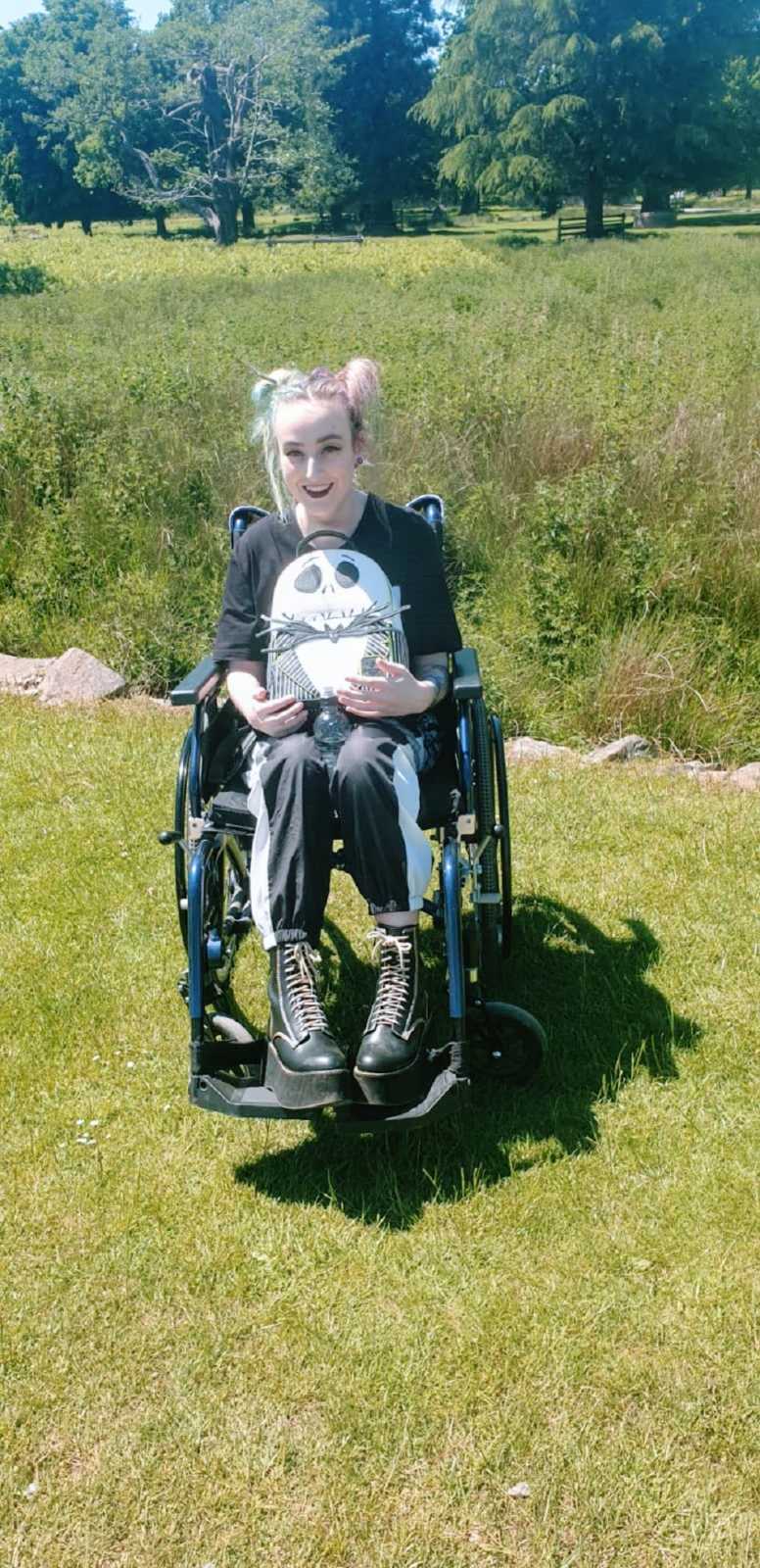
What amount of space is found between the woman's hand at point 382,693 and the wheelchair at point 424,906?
4.9 inches

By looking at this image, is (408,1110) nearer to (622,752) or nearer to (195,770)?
(195,770)

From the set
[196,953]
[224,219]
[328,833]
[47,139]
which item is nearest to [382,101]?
[224,219]

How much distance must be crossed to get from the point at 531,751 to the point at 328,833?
2829mm

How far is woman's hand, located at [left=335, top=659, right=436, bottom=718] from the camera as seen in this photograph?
3.09 metres

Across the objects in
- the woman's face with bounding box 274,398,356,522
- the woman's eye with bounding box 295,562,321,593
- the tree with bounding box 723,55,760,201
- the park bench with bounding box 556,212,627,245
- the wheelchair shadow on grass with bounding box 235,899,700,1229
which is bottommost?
the wheelchair shadow on grass with bounding box 235,899,700,1229

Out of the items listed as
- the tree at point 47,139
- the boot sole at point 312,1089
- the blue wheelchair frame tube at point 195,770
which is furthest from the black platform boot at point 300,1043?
the tree at point 47,139

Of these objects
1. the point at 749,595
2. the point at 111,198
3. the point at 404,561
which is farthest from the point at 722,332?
the point at 111,198

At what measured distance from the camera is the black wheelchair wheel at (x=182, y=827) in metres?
3.45

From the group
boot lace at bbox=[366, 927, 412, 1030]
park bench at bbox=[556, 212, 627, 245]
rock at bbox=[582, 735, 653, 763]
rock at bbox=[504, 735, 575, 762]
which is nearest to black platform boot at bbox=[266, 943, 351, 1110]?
boot lace at bbox=[366, 927, 412, 1030]

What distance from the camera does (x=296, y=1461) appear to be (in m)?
2.27

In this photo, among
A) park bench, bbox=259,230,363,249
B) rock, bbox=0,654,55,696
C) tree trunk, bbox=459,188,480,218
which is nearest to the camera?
rock, bbox=0,654,55,696

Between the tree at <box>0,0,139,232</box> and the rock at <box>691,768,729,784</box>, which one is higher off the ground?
the tree at <box>0,0,139,232</box>

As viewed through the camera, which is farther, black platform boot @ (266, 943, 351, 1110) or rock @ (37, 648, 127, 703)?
rock @ (37, 648, 127, 703)

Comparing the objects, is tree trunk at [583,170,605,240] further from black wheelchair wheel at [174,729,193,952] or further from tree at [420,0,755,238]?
black wheelchair wheel at [174,729,193,952]
